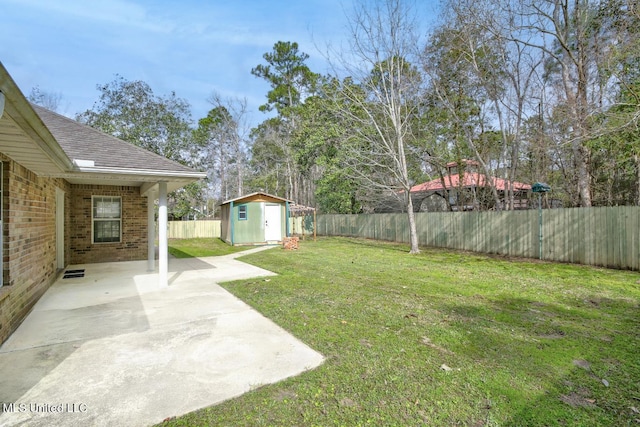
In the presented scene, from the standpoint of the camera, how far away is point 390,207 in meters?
22.8

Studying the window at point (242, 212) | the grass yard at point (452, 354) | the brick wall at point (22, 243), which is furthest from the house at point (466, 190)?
the brick wall at point (22, 243)

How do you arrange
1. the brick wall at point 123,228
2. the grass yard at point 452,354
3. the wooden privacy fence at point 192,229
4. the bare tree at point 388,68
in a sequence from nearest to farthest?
1. the grass yard at point 452,354
2. the brick wall at point 123,228
3. the bare tree at point 388,68
4. the wooden privacy fence at point 192,229

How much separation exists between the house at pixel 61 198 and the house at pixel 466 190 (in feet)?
46.5

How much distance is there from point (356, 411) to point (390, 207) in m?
21.2

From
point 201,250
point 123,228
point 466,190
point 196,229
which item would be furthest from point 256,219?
→ point 466,190

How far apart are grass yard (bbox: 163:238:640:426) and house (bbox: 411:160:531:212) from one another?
10.2 m

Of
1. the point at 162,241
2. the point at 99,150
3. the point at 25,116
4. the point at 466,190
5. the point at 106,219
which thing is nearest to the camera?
the point at 25,116

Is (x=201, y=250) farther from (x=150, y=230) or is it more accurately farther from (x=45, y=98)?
(x=45, y=98)

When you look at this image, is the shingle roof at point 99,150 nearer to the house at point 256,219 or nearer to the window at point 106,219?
the window at point 106,219

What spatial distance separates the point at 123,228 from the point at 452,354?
9.87m

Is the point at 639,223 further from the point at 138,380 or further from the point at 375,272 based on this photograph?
the point at 138,380

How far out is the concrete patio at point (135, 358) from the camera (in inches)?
91.7

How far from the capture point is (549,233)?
962 cm

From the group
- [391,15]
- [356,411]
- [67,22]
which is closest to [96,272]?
[356,411]
